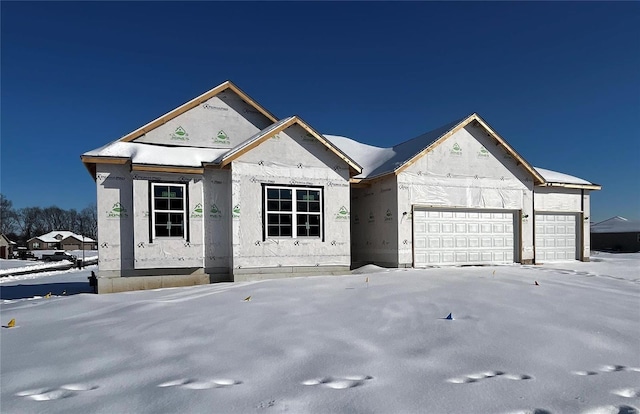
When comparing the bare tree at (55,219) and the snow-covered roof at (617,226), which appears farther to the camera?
the bare tree at (55,219)

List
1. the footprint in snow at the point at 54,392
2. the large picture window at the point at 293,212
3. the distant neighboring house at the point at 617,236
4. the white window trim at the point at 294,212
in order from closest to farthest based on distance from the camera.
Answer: the footprint in snow at the point at 54,392, the white window trim at the point at 294,212, the large picture window at the point at 293,212, the distant neighboring house at the point at 617,236

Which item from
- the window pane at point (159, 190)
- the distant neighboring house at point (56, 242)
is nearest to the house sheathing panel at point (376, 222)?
the window pane at point (159, 190)

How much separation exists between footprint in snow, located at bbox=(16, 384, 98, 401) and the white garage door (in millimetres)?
16894

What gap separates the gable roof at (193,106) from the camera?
13094 millimetres

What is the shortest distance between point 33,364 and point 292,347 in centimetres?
308

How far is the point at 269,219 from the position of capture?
1255 cm

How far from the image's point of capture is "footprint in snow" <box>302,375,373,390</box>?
3.78m

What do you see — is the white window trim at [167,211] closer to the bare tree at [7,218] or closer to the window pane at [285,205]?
the window pane at [285,205]

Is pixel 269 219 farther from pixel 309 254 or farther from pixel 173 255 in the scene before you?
pixel 173 255

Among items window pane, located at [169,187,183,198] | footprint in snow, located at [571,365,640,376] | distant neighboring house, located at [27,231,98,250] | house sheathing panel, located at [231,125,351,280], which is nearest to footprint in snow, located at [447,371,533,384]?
footprint in snow, located at [571,365,640,376]

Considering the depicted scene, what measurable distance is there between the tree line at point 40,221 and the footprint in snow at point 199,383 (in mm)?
115442

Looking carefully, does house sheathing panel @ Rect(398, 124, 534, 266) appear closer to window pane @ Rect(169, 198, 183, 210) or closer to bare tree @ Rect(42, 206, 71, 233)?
window pane @ Rect(169, 198, 183, 210)

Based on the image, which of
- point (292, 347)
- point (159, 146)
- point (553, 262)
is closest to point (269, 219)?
point (159, 146)

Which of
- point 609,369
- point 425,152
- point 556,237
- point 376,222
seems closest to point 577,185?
point 556,237
